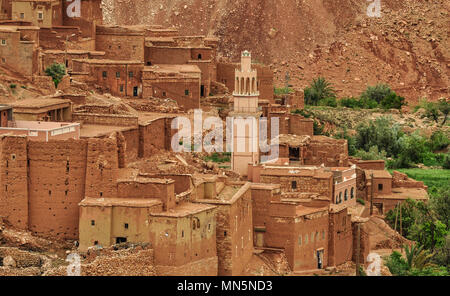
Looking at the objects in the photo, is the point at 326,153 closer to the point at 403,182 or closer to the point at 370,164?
the point at 370,164

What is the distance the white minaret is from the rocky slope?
1389 inches

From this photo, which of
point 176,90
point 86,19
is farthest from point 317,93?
point 176,90

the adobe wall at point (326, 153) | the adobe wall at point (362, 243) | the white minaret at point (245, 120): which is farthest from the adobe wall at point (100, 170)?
the adobe wall at point (326, 153)

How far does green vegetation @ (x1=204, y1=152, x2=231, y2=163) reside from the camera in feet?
165

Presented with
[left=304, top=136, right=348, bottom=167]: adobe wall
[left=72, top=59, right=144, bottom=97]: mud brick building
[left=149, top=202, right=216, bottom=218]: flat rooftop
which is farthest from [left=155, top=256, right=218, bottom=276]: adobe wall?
[left=72, top=59, right=144, bottom=97]: mud brick building

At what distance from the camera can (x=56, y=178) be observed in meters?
39.0

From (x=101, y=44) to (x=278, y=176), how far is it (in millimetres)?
14778

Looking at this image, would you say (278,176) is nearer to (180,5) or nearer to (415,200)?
(415,200)

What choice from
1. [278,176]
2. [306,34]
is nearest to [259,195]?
[278,176]

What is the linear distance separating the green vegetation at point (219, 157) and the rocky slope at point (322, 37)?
1397 inches

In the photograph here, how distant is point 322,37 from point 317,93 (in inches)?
627

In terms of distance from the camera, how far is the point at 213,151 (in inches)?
2009

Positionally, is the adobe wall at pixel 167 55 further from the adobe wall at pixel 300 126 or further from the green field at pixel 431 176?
the green field at pixel 431 176

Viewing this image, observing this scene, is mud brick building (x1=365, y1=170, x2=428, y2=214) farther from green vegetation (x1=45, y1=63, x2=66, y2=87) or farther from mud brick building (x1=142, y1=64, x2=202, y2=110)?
green vegetation (x1=45, y1=63, x2=66, y2=87)
